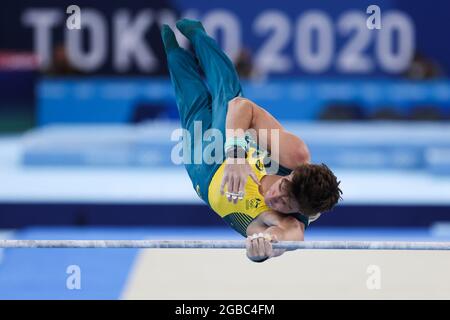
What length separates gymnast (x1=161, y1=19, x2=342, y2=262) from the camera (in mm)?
3611

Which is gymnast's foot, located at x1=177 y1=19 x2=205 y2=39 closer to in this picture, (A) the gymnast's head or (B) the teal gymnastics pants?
(B) the teal gymnastics pants

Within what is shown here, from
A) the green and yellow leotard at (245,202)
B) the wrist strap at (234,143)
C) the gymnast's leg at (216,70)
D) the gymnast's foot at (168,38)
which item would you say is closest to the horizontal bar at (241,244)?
the green and yellow leotard at (245,202)

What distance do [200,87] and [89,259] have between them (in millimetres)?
1868

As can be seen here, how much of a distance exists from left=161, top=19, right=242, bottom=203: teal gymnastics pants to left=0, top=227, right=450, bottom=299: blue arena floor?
1214 millimetres

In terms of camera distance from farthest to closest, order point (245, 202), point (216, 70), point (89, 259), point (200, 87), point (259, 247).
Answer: point (89, 259)
point (200, 87)
point (216, 70)
point (245, 202)
point (259, 247)

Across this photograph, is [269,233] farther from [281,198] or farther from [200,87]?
[200,87]

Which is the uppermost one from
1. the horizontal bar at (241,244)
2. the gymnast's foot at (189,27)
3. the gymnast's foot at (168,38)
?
the gymnast's foot at (189,27)

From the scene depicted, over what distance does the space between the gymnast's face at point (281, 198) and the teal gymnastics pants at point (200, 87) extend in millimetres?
353

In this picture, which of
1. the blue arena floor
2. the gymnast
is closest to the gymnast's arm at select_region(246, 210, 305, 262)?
the gymnast

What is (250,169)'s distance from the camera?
363cm

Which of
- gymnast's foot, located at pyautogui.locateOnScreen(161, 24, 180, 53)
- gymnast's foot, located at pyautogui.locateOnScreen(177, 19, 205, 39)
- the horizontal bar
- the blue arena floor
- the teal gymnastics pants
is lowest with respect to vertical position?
the blue arena floor

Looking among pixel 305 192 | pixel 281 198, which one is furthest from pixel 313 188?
pixel 281 198

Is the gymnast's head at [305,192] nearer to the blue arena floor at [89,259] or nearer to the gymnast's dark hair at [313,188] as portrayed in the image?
the gymnast's dark hair at [313,188]

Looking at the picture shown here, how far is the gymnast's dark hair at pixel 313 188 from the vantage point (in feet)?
11.8
